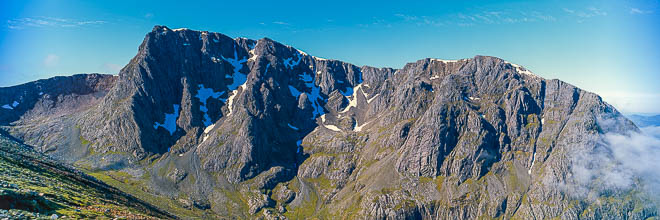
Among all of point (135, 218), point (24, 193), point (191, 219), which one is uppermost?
point (24, 193)

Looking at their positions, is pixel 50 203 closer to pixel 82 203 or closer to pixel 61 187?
pixel 82 203

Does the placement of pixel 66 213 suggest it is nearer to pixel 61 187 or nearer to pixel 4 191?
pixel 4 191

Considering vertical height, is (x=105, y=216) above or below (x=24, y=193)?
below

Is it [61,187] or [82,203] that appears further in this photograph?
[61,187]

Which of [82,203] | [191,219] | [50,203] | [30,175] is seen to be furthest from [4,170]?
[191,219]

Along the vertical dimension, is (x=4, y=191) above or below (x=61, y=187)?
above

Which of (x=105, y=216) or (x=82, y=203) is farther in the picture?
(x=82, y=203)

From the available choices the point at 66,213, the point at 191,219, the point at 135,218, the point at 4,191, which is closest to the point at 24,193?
the point at 4,191

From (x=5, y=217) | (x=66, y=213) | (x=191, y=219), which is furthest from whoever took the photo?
(x=191, y=219)

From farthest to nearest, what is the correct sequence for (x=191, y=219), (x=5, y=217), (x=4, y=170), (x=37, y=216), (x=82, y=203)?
1. (x=191, y=219)
2. (x=4, y=170)
3. (x=82, y=203)
4. (x=37, y=216)
5. (x=5, y=217)
